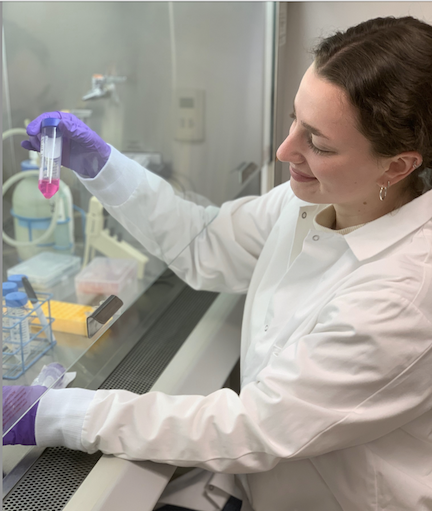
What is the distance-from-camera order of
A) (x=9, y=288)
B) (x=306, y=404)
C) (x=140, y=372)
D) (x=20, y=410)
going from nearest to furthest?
1. (x=20, y=410)
2. (x=306, y=404)
3. (x=9, y=288)
4. (x=140, y=372)

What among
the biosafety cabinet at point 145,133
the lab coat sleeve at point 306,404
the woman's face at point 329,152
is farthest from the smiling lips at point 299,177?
the biosafety cabinet at point 145,133

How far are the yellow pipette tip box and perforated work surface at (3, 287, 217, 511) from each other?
0.46 feet

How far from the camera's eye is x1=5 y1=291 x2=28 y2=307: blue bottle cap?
1079 mm

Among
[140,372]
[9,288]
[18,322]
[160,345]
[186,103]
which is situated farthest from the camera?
[186,103]

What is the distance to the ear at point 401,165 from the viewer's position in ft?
3.12

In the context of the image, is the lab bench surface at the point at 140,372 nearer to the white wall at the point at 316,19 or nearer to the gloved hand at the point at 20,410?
the gloved hand at the point at 20,410

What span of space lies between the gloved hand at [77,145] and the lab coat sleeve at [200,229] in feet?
0.30

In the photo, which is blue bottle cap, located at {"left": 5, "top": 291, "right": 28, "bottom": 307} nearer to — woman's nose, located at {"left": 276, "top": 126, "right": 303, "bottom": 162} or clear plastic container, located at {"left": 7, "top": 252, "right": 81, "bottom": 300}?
clear plastic container, located at {"left": 7, "top": 252, "right": 81, "bottom": 300}

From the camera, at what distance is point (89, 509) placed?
0.87 metres

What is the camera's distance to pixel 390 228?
3.34 feet

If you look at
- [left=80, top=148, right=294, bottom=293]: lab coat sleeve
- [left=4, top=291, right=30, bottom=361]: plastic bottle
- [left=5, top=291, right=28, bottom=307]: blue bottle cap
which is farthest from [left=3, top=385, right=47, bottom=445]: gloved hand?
[left=80, top=148, right=294, bottom=293]: lab coat sleeve

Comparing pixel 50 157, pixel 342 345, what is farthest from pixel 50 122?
pixel 342 345

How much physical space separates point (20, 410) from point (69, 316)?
342mm

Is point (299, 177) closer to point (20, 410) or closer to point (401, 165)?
point (401, 165)
